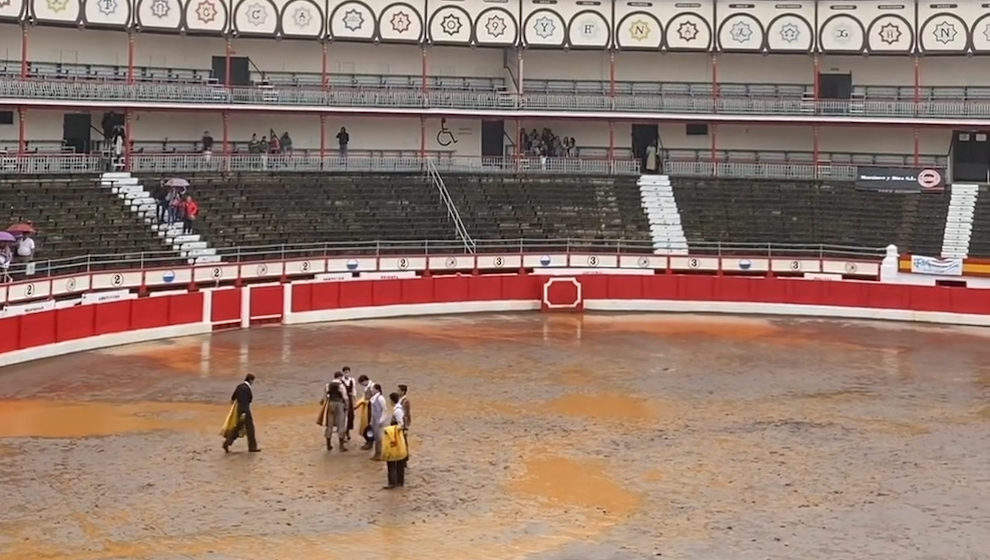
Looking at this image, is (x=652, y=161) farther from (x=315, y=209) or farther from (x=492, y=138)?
(x=315, y=209)

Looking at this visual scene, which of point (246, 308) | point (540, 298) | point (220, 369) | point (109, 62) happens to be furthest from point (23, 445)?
point (109, 62)

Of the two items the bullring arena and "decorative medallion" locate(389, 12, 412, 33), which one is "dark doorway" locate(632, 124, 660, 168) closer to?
the bullring arena

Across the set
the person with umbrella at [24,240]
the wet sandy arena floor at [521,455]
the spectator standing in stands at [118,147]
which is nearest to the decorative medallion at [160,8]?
the spectator standing in stands at [118,147]

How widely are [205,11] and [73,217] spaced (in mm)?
12119

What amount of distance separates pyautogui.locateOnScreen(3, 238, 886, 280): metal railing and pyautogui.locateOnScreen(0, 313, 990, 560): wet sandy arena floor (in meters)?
6.61

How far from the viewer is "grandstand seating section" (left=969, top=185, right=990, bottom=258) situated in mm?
40344

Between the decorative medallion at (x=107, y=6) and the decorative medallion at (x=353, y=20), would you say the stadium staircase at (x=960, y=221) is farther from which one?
the decorative medallion at (x=107, y=6)

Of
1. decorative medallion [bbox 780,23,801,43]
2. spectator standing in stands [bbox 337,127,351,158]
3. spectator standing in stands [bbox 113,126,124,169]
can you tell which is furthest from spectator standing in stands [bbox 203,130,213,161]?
decorative medallion [bbox 780,23,801,43]

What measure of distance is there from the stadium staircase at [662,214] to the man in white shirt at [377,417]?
24.2 m

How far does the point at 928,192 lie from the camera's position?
4469 centimetres

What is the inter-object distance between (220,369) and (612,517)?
44.3ft

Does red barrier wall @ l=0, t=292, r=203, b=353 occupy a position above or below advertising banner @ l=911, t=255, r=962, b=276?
below

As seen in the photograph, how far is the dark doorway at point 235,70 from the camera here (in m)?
45.5

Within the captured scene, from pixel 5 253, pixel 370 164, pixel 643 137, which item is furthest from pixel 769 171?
pixel 5 253
